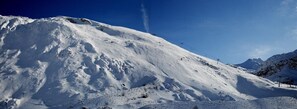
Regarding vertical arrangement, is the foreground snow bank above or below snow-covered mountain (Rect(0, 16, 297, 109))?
below

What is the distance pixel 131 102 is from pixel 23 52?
12252 mm

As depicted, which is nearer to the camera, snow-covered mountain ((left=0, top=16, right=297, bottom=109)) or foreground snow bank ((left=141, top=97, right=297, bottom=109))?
foreground snow bank ((left=141, top=97, right=297, bottom=109))

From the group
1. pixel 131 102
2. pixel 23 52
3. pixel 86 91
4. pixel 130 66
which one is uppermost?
pixel 23 52

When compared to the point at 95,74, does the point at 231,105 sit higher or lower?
lower

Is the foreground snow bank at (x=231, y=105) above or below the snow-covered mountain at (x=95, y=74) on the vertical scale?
below

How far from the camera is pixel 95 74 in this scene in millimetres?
22391

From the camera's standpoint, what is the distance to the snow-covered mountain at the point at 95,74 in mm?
19078

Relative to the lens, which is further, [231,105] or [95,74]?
[95,74]

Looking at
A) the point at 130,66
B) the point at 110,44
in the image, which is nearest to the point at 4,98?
the point at 130,66

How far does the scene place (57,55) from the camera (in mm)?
24250

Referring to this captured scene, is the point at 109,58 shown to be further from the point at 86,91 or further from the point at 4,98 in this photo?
the point at 4,98

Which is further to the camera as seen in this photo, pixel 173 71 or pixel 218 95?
pixel 173 71

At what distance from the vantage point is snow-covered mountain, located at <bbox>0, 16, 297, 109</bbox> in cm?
1908

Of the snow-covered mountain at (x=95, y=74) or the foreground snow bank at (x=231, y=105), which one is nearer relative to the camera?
the foreground snow bank at (x=231, y=105)
